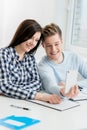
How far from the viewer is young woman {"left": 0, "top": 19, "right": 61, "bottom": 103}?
66.9 inches

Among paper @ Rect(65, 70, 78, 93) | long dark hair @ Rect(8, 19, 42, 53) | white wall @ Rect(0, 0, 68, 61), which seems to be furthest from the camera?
white wall @ Rect(0, 0, 68, 61)

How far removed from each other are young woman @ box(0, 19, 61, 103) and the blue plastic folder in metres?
0.33

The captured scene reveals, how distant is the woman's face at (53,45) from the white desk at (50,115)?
491 mm

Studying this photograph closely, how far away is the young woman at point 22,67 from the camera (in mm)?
1698

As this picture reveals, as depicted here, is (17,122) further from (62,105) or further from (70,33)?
(70,33)

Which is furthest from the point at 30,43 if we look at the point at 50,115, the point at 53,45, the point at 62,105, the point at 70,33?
the point at 70,33

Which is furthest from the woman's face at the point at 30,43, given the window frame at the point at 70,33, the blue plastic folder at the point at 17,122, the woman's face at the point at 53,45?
the window frame at the point at 70,33

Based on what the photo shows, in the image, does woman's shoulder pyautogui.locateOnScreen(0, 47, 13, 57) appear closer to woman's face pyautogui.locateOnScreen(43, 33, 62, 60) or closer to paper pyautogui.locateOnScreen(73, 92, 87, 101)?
woman's face pyautogui.locateOnScreen(43, 33, 62, 60)

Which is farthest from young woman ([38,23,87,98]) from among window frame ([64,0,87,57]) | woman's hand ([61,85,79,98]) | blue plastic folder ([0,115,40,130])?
window frame ([64,0,87,57])

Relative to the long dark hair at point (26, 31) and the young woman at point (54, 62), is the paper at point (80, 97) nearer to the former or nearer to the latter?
the young woman at point (54, 62)

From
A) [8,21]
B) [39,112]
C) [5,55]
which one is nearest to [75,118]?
[39,112]

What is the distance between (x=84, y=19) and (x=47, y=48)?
126 cm

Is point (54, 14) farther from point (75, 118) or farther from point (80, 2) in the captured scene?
point (75, 118)

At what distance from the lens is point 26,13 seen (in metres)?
2.85
